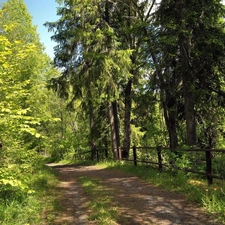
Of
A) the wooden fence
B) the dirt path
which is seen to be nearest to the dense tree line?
the wooden fence

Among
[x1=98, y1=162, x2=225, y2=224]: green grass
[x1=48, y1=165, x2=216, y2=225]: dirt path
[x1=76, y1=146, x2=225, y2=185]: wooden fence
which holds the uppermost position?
[x1=76, y1=146, x2=225, y2=185]: wooden fence

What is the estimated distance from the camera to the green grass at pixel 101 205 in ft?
16.9

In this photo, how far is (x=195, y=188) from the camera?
257 inches

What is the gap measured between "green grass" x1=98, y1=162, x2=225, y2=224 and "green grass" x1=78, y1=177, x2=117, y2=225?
1.79 metres

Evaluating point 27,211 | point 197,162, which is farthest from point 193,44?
point 27,211

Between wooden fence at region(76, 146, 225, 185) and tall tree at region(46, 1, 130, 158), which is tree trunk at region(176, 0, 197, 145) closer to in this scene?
wooden fence at region(76, 146, 225, 185)

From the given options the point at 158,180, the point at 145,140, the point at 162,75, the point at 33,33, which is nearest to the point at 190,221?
the point at 158,180

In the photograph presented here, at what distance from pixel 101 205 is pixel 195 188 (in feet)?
8.14

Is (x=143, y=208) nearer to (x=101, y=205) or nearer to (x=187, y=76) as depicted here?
(x=101, y=205)

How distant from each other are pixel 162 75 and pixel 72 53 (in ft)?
21.3

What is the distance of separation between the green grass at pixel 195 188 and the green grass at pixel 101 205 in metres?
1.79

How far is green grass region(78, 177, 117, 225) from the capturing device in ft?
16.9

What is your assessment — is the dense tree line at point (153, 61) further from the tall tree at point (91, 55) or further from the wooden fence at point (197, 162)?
the wooden fence at point (197, 162)

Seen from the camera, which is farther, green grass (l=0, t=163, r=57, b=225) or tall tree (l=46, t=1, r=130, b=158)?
tall tree (l=46, t=1, r=130, b=158)
